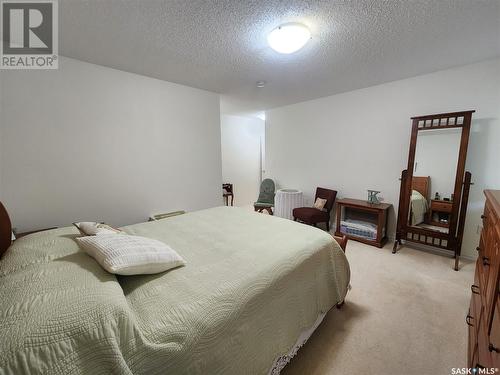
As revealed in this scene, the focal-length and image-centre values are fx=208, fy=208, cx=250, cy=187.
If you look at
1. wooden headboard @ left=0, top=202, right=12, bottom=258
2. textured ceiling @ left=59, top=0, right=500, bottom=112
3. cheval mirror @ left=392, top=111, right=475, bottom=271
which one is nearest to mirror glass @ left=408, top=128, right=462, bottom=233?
cheval mirror @ left=392, top=111, right=475, bottom=271

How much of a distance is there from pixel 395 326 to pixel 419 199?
1.87 metres

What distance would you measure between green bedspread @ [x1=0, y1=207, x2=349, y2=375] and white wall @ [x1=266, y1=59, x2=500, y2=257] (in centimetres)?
232

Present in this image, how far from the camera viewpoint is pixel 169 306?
884 mm

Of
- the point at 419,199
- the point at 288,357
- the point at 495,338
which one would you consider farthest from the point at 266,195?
the point at 495,338

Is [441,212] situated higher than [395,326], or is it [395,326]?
[441,212]

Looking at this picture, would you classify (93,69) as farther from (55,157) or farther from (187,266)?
(187,266)

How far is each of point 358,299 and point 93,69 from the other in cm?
379

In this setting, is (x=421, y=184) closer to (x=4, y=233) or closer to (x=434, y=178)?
(x=434, y=178)

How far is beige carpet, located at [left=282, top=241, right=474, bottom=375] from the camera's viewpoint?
52.8 inches

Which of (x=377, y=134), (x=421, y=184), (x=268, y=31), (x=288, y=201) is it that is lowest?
(x=288, y=201)

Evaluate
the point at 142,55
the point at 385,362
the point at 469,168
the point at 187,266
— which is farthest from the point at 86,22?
the point at 469,168

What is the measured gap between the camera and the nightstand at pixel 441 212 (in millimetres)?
2584

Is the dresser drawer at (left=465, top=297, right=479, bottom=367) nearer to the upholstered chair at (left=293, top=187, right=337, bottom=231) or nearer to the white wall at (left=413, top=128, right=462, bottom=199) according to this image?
the white wall at (left=413, top=128, right=462, bottom=199)

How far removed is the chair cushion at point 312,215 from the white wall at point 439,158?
1396 millimetres
